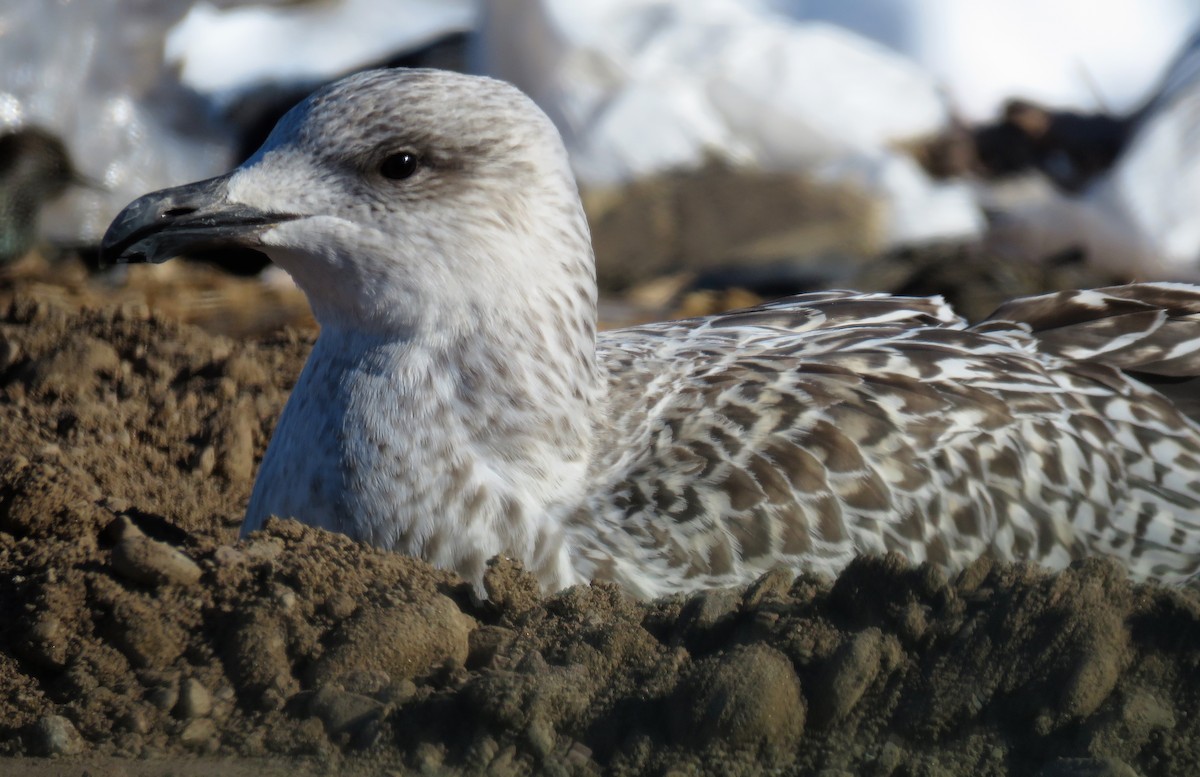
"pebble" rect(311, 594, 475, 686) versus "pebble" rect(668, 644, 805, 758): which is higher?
"pebble" rect(311, 594, 475, 686)

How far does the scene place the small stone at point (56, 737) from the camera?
8.98 ft

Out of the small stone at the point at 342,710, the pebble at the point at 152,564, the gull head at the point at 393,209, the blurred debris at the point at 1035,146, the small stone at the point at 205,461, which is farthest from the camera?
the blurred debris at the point at 1035,146

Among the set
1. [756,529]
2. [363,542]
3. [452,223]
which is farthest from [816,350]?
[363,542]

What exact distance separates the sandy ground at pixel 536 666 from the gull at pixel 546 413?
26cm

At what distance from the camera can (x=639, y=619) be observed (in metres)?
2.95

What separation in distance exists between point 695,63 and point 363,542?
5.99 m

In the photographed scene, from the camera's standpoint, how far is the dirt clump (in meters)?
2.57

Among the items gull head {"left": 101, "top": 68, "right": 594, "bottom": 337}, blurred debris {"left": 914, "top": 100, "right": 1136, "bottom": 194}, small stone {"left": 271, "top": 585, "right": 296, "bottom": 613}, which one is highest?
gull head {"left": 101, "top": 68, "right": 594, "bottom": 337}

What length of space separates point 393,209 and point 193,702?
111cm

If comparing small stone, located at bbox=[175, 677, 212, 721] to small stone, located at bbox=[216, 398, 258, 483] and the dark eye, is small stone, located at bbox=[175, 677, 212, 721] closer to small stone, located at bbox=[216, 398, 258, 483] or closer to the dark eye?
the dark eye

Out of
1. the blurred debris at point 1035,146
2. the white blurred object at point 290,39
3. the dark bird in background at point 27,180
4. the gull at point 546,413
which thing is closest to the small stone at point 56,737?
the gull at point 546,413

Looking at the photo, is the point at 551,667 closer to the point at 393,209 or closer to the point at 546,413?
the point at 546,413

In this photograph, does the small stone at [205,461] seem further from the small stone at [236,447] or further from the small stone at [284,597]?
the small stone at [284,597]

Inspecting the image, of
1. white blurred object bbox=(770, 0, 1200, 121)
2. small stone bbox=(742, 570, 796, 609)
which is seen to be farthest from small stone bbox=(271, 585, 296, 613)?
white blurred object bbox=(770, 0, 1200, 121)
